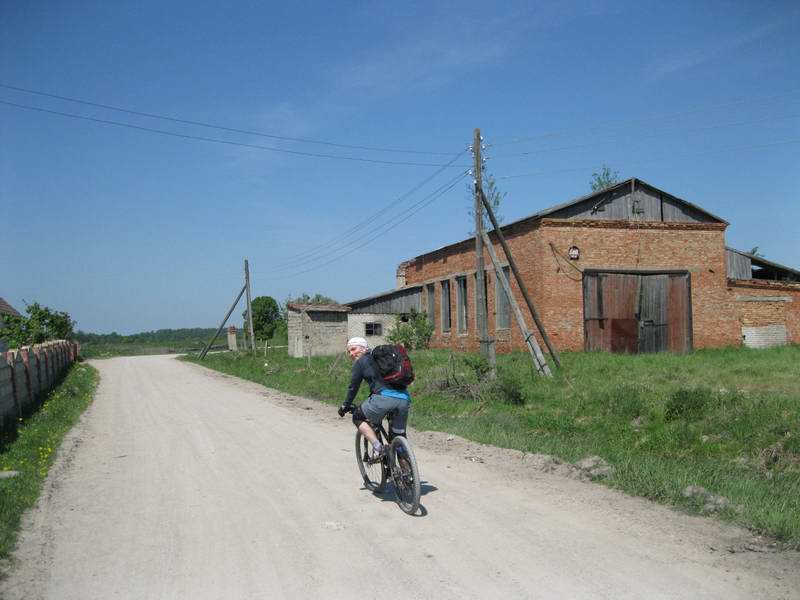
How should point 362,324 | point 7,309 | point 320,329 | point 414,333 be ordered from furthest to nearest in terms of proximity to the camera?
point 7,309 → point 362,324 → point 320,329 → point 414,333

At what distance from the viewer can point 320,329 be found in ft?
119

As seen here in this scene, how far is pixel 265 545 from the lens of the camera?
18.0 feet

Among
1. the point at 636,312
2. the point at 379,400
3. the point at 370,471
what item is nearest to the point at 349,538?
the point at 379,400

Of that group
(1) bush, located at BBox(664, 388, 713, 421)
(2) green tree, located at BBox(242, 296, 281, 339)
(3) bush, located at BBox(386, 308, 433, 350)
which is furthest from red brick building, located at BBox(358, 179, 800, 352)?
(2) green tree, located at BBox(242, 296, 281, 339)

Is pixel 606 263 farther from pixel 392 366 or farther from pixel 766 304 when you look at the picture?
pixel 392 366

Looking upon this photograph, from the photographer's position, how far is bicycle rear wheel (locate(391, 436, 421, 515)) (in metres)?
6.22

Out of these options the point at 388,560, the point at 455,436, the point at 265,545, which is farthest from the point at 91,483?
the point at 455,436

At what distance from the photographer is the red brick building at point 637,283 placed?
77.6 feet

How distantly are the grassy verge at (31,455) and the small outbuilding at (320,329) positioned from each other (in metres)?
17.5

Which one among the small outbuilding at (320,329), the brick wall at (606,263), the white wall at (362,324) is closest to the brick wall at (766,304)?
the brick wall at (606,263)

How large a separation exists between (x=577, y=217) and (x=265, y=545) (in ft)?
67.5

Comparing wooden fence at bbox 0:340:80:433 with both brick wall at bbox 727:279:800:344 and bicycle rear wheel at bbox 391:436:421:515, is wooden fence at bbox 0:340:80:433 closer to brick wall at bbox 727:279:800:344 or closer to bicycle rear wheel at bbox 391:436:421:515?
bicycle rear wheel at bbox 391:436:421:515

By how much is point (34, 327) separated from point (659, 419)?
38900 millimetres

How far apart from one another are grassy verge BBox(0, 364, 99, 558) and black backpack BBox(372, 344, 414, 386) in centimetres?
338
